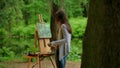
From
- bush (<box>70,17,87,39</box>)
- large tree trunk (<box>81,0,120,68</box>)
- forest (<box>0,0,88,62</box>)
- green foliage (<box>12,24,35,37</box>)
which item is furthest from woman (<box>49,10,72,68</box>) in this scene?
bush (<box>70,17,87,39</box>)

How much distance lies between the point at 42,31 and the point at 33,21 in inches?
399

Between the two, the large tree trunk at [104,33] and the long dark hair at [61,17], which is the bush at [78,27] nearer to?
the long dark hair at [61,17]

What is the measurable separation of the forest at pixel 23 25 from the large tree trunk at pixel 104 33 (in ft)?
26.8

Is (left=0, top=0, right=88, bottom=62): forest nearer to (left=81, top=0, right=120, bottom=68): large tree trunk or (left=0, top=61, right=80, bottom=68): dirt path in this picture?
(left=0, top=61, right=80, bottom=68): dirt path

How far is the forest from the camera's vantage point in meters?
11.8

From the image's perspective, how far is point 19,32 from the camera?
688 inches

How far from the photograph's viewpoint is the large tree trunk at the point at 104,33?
337 centimetres

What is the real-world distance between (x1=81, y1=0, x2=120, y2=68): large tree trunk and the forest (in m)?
8.17

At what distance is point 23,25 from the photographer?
18531 mm

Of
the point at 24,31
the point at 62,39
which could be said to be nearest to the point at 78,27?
the point at 24,31

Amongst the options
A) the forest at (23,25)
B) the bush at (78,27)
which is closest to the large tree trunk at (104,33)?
the forest at (23,25)

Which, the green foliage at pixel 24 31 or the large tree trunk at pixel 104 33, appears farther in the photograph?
the green foliage at pixel 24 31

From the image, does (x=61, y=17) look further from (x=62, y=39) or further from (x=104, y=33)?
(x=104, y=33)

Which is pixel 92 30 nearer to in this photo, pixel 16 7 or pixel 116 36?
pixel 116 36
